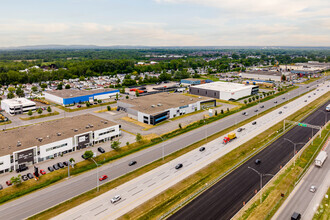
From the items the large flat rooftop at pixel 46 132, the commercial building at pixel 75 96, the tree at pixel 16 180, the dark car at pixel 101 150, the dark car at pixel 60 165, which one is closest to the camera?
the tree at pixel 16 180

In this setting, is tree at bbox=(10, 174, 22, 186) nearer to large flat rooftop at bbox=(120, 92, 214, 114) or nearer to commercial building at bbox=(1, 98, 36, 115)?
large flat rooftop at bbox=(120, 92, 214, 114)

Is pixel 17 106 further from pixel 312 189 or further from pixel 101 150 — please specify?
pixel 312 189

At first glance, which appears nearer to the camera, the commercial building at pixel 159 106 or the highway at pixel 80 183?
the highway at pixel 80 183

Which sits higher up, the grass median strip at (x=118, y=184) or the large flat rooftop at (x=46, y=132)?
the large flat rooftop at (x=46, y=132)

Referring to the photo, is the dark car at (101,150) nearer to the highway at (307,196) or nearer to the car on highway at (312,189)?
the highway at (307,196)

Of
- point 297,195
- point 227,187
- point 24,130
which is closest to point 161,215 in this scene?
point 227,187

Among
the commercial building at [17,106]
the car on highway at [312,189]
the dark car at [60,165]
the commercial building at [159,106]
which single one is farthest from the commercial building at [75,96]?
the car on highway at [312,189]

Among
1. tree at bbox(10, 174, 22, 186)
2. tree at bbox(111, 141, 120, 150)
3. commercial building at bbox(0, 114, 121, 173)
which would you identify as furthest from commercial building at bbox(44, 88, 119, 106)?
tree at bbox(10, 174, 22, 186)
